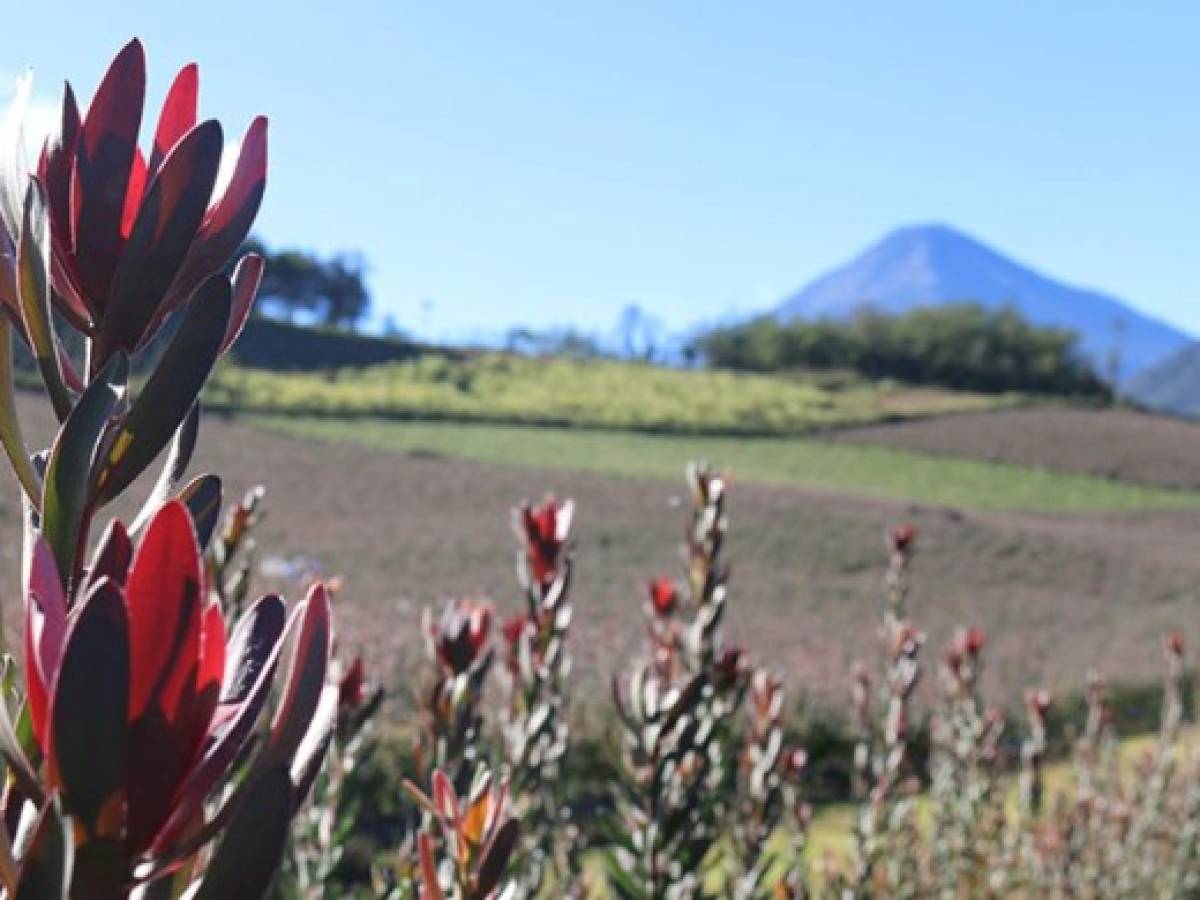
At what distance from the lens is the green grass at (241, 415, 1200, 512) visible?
113ft

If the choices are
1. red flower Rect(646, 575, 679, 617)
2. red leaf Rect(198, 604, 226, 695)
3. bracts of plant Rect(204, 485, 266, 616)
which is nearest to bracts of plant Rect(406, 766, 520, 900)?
red leaf Rect(198, 604, 226, 695)

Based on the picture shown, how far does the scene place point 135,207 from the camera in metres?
0.77

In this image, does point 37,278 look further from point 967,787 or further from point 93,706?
point 967,787

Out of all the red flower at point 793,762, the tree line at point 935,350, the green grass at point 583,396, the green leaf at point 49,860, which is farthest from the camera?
the tree line at point 935,350

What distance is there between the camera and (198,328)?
0.68 metres

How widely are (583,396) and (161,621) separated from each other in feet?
158

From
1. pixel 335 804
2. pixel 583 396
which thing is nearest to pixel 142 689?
pixel 335 804

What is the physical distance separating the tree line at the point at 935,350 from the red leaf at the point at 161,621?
63022mm

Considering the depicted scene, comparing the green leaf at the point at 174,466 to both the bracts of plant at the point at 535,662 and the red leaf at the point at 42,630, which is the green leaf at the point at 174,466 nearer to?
the red leaf at the point at 42,630

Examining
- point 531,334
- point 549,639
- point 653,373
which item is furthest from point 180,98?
point 531,334

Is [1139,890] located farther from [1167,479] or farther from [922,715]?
[1167,479]

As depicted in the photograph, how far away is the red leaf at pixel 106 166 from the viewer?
717 millimetres

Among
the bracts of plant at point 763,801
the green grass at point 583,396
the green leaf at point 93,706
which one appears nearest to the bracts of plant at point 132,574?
the green leaf at point 93,706

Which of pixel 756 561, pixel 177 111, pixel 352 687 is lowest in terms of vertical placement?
pixel 756 561
